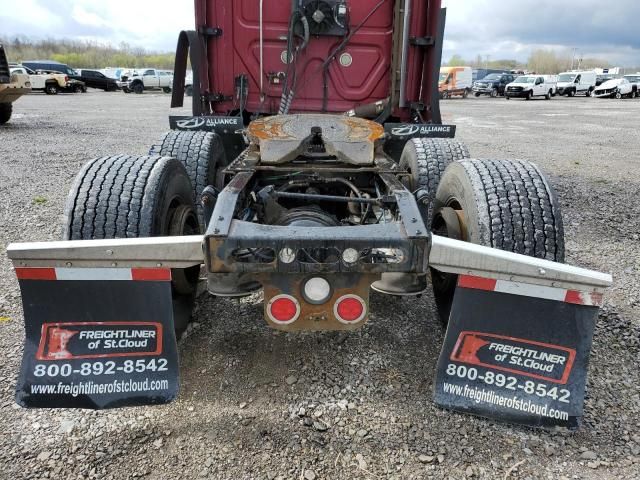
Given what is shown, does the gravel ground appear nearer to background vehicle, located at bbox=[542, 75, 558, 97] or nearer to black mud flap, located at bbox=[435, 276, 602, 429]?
black mud flap, located at bbox=[435, 276, 602, 429]

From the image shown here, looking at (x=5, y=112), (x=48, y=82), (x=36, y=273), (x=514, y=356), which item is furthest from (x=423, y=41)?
(x=48, y=82)

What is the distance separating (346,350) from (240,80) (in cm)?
308

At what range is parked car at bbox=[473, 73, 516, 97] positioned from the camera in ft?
117

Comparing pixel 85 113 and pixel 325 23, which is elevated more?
pixel 325 23

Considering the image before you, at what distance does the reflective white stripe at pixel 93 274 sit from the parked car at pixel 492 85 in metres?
37.5

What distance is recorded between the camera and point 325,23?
4621mm

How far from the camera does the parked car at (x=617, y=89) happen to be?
32.2 meters

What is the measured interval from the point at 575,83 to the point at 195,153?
1510 inches

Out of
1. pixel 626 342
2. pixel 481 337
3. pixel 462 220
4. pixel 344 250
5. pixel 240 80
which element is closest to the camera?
pixel 344 250

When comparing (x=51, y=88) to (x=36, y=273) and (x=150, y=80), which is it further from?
(x=36, y=273)

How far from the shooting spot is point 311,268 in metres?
1.94

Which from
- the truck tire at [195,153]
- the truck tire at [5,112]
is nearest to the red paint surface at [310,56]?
the truck tire at [195,153]

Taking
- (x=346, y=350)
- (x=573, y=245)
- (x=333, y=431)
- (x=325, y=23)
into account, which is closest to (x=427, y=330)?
(x=346, y=350)

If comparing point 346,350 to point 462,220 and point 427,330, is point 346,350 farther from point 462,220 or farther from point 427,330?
point 462,220
